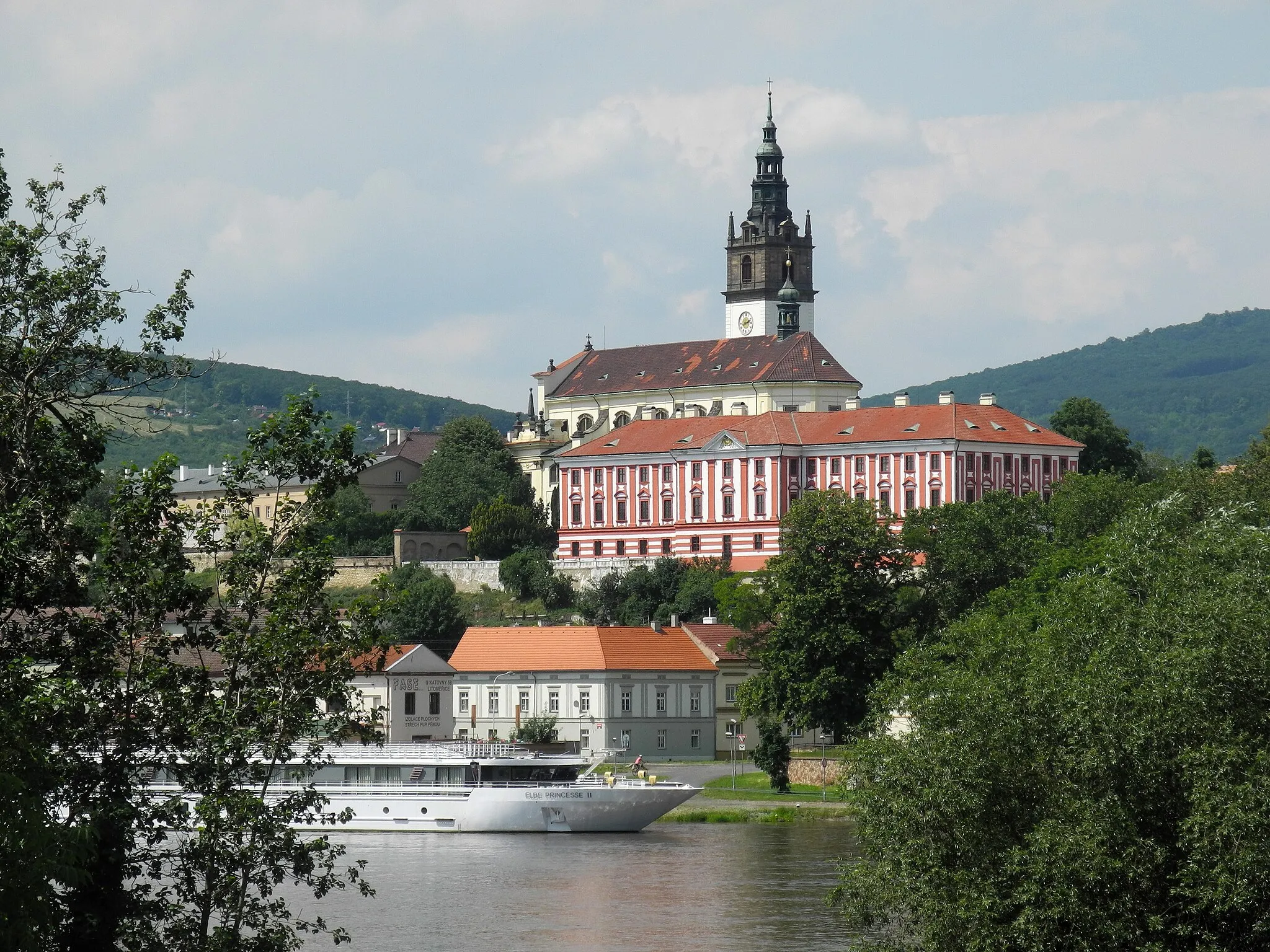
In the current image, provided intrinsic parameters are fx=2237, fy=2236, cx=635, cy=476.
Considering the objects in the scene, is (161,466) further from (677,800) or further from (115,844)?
(677,800)

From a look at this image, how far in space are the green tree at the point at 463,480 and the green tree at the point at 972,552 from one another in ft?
188

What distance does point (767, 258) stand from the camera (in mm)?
174125

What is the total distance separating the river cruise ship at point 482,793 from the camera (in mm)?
A: 68688

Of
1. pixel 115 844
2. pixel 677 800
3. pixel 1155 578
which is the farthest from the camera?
pixel 677 800

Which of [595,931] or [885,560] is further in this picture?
[885,560]

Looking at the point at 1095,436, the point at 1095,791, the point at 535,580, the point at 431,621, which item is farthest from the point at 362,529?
the point at 1095,791

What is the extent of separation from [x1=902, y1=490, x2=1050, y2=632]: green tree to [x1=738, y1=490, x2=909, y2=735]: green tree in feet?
9.53

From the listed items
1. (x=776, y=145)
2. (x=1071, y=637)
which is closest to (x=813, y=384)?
(x=776, y=145)

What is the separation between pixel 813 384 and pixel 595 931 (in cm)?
10053

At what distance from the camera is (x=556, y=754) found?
7375 centimetres

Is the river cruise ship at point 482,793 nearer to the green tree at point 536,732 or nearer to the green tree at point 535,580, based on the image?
the green tree at point 536,732

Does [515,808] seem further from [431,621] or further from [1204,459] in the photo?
[1204,459]

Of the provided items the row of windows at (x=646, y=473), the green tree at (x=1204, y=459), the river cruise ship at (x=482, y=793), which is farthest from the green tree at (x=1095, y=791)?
the row of windows at (x=646, y=473)

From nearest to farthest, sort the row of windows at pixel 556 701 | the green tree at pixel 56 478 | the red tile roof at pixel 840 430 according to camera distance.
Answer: the green tree at pixel 56 478
the row of windows at pixel 556 701
the red tile roof at pixel 840 430
